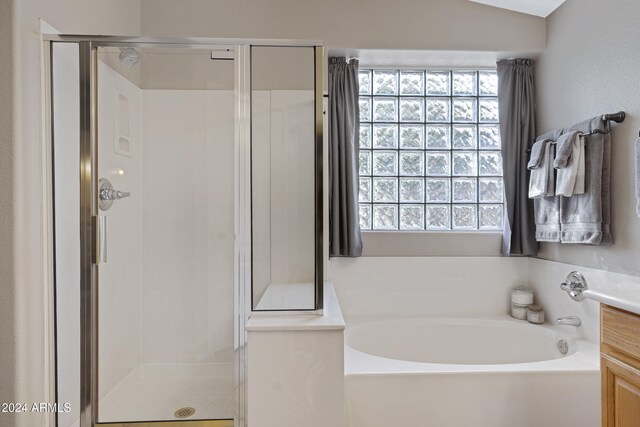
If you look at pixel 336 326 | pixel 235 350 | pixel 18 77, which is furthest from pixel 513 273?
pixel 18 77

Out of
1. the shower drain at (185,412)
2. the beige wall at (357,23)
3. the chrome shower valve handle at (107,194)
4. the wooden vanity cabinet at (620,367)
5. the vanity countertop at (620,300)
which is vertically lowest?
the shower drain at (185,412)

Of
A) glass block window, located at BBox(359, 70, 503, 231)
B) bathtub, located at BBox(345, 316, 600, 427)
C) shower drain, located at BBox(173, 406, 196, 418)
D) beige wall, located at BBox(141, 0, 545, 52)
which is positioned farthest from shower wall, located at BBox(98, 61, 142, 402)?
glass block window, located at BBox(359, 70, 503, 231)

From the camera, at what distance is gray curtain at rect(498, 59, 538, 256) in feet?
9.29

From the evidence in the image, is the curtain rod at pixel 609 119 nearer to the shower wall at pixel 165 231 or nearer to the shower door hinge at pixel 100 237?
the shower wall at pixel 165 231

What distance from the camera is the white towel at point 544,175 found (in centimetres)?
245

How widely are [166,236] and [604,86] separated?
2358 mm

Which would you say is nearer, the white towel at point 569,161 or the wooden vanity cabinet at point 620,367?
the wooden vanity cabinet at point 620,367

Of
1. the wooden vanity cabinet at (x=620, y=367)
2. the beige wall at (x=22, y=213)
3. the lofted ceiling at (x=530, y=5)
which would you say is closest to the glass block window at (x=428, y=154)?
the lofted ceiling at (x=530, y=5)

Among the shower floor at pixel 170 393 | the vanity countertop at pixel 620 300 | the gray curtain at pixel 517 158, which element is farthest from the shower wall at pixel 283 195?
the gray curtain at pixel 517 158

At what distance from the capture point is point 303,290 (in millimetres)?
1815

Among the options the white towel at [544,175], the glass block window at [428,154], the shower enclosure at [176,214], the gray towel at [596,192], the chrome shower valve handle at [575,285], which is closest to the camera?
the shower enclosure at [176,214]

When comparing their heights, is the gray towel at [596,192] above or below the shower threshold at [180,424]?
above

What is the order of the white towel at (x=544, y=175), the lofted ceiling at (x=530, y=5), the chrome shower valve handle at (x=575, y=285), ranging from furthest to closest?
the lofted ceiling at (x=530, y=5)
the white towel at (x=544, y=175)
the chrome shower valve handle at (x=575, y=285)

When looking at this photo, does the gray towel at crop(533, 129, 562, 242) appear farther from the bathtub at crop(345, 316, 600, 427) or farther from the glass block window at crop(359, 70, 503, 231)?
the bathtub at crop(345, 316, 600, 427)
